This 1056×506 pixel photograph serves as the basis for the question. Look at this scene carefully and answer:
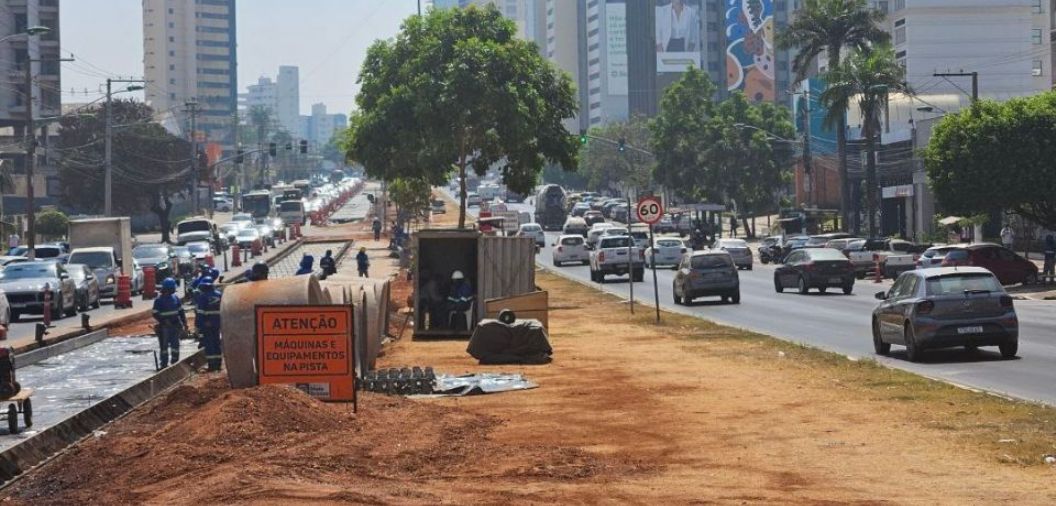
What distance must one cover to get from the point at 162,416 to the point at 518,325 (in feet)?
27.6

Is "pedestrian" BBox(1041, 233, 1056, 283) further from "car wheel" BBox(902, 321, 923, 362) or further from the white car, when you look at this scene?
"car wheel" BBox(902, 321, 923, 362)

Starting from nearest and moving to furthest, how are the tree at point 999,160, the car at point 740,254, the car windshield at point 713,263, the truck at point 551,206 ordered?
the car windshield at point 713,263, the tree at point 999,160, the car at point 740,254, the truck at point 551,206

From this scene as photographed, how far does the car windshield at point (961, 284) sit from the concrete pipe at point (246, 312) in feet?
31.8

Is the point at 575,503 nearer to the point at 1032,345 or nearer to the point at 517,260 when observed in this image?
the point at 1032,345

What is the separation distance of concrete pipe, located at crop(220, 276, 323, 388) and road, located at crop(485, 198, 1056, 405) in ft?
28.5

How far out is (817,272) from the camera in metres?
51.3

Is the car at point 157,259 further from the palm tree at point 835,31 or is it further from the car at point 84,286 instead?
the palm tree at point 835,31

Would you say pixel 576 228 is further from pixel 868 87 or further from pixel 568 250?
pixel 868 87

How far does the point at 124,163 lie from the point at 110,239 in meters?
59.4

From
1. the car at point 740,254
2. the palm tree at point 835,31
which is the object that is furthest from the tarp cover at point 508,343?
the palm tree at point 835,31

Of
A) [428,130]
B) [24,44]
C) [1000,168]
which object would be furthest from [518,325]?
[24,44]

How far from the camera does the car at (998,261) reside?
5166cm

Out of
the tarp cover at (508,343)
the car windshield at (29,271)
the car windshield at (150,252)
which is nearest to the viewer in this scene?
the tarp cover at (508,343)

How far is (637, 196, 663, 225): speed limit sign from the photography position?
3838 centimetres
